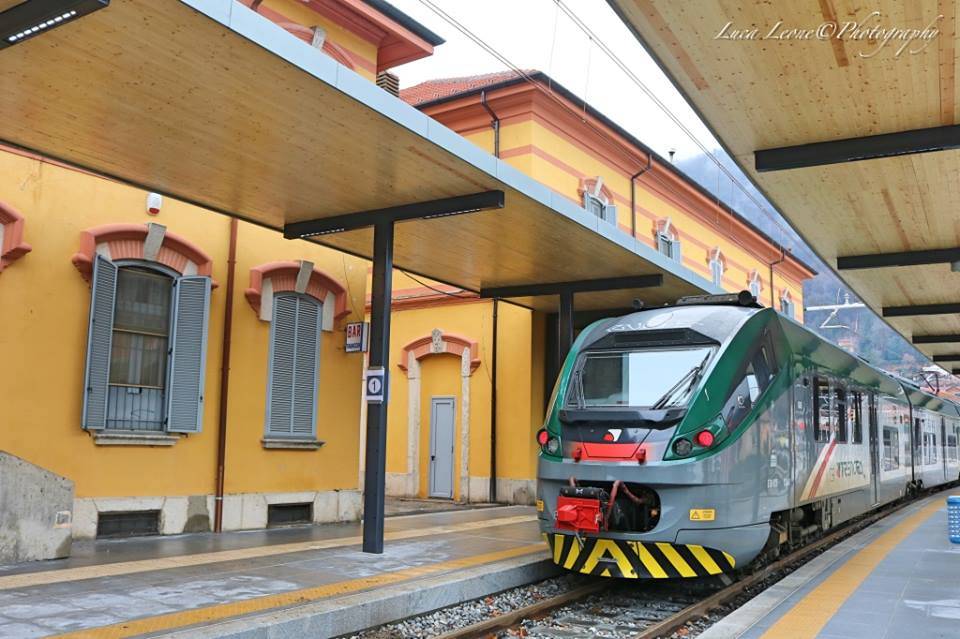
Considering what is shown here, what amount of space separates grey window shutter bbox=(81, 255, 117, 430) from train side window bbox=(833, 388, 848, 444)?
925cm

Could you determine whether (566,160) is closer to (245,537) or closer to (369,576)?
(245,537)

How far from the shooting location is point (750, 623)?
643cm

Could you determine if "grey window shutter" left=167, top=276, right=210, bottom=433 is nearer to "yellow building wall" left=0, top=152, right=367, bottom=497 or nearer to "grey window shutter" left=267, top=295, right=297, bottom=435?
"yellow building wall" left=0, top=152, right=367, bottom=497

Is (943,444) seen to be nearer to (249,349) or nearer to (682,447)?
(682,447)

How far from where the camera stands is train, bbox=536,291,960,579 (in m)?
7.73

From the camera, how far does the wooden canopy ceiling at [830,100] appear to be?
6.68m

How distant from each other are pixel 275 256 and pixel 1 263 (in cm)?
389

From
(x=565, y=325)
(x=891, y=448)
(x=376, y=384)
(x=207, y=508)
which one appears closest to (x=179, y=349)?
(x=207, y=508)

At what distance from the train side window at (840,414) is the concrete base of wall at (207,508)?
7133 mm

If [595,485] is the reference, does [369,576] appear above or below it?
below

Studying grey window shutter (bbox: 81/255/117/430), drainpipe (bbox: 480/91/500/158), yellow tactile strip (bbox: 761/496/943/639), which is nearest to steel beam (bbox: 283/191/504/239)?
grey window shutter (bbox: 81/255/117/430)

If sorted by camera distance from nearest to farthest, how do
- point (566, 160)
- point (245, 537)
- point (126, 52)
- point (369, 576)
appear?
point (126, 52) < point (369, 576) < point (245, 537) < point (566, 160)

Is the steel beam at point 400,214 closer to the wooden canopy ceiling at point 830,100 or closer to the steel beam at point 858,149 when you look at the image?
the wooden canopy ceiling at point 830,100

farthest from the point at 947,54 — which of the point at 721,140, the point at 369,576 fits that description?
the point at 369,576
